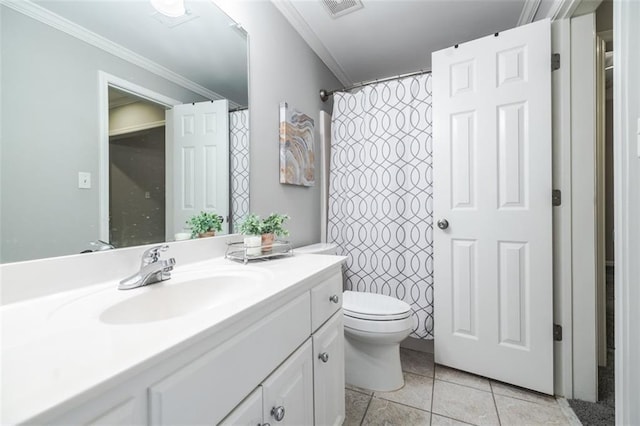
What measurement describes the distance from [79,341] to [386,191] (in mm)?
1796

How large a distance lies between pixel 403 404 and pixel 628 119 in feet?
4.96

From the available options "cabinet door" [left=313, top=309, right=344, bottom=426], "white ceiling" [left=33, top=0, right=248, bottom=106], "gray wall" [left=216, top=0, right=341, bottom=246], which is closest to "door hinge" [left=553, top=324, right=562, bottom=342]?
"cabinet door" [left=313, top=309, right=344, bottom=426]

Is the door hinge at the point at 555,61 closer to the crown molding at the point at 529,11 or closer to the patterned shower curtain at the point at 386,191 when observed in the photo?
the crown molding at the point at 529,11

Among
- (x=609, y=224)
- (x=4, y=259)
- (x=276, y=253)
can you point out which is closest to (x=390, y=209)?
(x=276, y=253)

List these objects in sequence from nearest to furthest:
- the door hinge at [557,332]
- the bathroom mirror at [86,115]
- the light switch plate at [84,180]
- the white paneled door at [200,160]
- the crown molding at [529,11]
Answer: the bathroom mirror at [86,115] < the light switch plate at [84,180] < the white paneled door at [200,160] < the door hinge at [557,332] < the crown molding at [529,11]

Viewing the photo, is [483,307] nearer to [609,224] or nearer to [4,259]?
[4,259]

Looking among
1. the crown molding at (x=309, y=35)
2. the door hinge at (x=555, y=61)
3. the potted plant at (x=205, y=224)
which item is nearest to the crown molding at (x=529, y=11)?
the door hinge at (x=555, y=61)

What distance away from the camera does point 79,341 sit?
0.47 metres

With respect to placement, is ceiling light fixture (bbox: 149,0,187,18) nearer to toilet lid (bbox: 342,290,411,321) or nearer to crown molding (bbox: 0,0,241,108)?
crown molding (bbox: 0,0,241,108)

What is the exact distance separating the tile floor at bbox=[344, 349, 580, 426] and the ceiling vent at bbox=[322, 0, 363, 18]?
2324 millimetres

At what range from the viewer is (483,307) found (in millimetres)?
1648

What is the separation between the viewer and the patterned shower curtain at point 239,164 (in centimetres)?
140

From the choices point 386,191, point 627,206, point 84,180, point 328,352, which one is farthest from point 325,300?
point 386,191

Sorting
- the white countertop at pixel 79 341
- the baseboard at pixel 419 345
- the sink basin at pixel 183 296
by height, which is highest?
the white countertop at pixel 79 341
